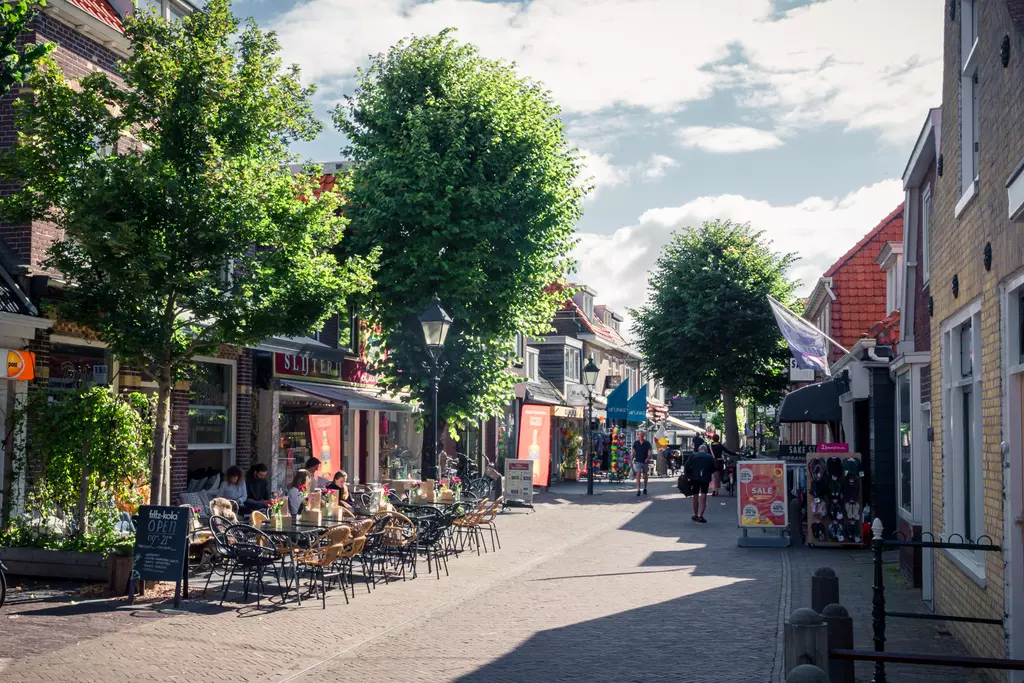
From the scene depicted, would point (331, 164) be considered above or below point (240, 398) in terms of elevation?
above

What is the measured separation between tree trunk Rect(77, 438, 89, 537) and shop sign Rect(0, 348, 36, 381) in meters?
2.28

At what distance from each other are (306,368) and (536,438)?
8.55 m

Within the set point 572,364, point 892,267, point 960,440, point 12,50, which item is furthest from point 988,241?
point 572,364

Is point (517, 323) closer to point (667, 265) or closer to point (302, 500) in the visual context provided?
point (302, 500)

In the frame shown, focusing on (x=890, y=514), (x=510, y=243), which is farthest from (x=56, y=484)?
(x=890, y=514)

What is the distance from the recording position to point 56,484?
12.2 metres

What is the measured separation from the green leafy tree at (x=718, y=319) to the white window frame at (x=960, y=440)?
90.1 ft

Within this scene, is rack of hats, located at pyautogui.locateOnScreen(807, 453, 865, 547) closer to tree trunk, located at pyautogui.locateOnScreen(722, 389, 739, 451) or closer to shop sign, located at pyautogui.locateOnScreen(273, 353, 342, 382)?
shop sign, located at pyautogui.locateOnScreen(273, 353, 342, 382)

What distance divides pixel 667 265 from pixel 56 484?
3032 centimetres

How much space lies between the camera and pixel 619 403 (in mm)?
38594

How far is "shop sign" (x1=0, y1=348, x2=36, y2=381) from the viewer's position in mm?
13508

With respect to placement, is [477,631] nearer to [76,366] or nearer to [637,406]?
[76,366]

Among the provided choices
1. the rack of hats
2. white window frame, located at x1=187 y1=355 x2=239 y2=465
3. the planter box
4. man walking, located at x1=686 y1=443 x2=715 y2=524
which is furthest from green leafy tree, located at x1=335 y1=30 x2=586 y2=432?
the planter box

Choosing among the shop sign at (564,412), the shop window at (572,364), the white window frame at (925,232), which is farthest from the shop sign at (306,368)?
the shop window at (572,364)
